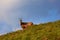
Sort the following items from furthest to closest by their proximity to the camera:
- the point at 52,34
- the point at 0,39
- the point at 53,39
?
the point at 0,39
the point at 52,34
the point at 53,39

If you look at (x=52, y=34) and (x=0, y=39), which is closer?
(x=52, y=34)

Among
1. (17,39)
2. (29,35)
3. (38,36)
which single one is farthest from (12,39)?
(38,36)

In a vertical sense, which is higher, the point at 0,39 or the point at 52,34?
the point at 52,34

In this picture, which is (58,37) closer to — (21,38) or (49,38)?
(49,38)

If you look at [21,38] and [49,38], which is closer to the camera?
[49,38]

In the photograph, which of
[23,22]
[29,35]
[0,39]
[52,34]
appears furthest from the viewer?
[23,22]

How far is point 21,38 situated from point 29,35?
0.99 m

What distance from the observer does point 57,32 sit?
19828 millimetres

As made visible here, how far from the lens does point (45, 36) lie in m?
18.9

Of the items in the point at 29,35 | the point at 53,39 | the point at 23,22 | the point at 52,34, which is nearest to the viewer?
the point at 53,39

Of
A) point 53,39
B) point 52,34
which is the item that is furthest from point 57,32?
point 53,39

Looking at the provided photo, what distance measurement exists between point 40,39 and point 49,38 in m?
1.07

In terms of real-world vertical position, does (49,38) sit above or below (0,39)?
above

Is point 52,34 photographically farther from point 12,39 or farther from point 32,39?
point 12,39
